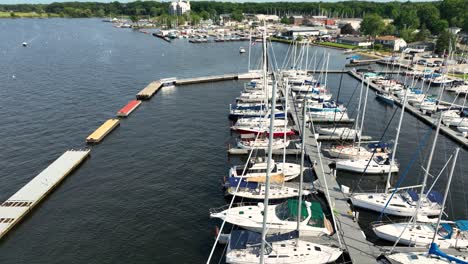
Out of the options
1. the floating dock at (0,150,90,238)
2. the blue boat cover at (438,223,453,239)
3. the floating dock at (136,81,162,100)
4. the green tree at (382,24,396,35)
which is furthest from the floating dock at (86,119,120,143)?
the green tree at (382,24,396,35)

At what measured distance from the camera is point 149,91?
3789 inches

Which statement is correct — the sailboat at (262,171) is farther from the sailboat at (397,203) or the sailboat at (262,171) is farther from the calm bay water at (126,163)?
the sailboat at (397,203)

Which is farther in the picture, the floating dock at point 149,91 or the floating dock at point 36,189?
the floating dock at point 149,91

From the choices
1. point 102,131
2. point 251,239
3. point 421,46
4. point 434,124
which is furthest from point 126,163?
point 421,46

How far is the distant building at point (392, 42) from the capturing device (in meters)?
165

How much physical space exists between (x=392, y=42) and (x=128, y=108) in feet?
472

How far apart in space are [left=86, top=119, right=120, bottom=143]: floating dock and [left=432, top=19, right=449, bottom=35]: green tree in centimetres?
18390

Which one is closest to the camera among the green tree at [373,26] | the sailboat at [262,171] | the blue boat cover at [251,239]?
the blue boat cover at [251,239]

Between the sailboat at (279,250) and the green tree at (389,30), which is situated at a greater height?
the green tree at (389,30)

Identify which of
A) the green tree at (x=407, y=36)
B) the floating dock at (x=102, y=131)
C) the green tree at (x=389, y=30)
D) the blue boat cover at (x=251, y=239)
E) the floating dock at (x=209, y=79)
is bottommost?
the blue boat cover at (x=251, y=239)

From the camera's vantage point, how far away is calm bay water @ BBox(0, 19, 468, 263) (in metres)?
38.2

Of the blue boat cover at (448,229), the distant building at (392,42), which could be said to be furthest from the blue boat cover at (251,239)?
the distant building at (392,42)

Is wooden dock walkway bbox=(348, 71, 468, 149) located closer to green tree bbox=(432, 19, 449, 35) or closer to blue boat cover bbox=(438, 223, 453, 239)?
blue boat cover bbox=(438, 223, 453, 239)

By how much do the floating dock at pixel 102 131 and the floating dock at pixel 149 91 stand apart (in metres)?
19.4
